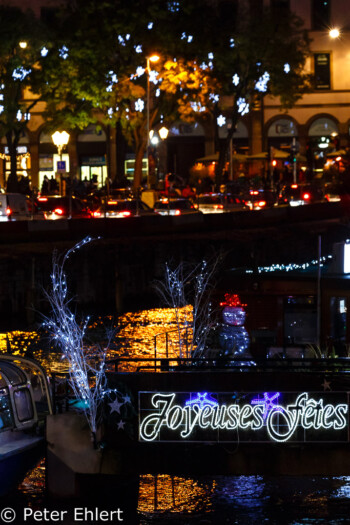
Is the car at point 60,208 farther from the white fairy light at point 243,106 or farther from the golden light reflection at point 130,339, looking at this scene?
the white fairy light at point 243,106

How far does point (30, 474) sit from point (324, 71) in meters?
61.9

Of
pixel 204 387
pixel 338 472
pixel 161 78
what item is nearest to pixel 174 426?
pixel 204 387

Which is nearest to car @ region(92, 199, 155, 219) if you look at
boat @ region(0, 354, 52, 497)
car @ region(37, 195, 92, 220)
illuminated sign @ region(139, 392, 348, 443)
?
car @ region(37, 195, 92, 220)

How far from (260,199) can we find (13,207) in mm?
17407

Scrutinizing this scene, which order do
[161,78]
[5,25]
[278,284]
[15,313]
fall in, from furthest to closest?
1. [5,25]
2. [161,78]
3. [15,313]
4. [278,284]

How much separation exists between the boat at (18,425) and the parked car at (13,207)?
1042 inches

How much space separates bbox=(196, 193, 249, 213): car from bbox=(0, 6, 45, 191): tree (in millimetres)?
9978

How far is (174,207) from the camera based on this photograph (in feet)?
178

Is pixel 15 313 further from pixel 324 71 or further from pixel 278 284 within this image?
pixel 324 71

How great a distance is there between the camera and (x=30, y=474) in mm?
22031

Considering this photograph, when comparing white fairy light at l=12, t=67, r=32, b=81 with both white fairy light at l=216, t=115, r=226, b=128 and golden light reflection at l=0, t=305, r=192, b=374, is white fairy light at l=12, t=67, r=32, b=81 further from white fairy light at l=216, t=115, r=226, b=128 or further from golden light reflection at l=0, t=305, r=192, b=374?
golden light reflection at l=0, t=305, r=192, b=374

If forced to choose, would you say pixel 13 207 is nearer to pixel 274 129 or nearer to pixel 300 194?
pixel 300 194

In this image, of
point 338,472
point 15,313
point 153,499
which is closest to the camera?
point 338,472

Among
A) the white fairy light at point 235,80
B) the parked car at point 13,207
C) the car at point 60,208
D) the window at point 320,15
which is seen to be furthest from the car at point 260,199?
the window at point 320,15
